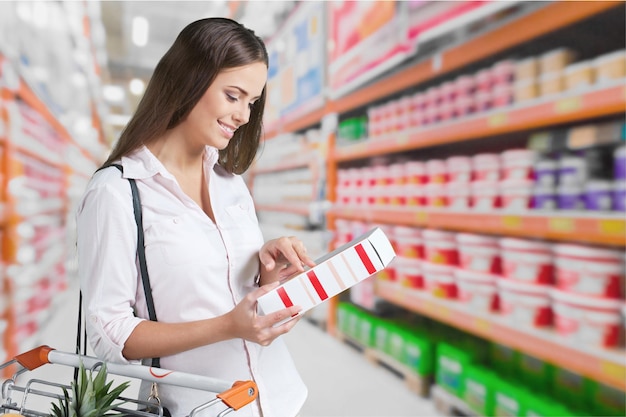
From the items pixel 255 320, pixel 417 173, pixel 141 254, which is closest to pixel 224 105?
pixel 141 254

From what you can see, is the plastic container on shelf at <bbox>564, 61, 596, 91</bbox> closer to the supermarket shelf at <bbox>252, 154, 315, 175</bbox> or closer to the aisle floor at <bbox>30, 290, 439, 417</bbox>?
the aisle floor at <bbox>30, 290, 439, 417</bbox>

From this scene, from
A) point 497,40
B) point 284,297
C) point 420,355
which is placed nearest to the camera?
point 284,297

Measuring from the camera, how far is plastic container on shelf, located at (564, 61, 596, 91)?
1.84m

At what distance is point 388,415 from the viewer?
8.71 feet

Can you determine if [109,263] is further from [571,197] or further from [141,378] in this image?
[571,197]

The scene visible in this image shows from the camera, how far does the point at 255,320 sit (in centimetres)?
86

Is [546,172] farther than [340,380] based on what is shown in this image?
No

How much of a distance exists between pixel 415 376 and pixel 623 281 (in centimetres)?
139

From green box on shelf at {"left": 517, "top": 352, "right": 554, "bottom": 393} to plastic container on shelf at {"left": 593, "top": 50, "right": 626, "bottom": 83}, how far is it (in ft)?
4.31

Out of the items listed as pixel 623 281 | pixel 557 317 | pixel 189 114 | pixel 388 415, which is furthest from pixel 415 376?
pixel 189 114

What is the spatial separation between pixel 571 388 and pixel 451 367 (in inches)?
23.0

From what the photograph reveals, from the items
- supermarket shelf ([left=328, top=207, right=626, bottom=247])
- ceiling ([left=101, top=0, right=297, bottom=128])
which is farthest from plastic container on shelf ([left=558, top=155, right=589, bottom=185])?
ceiling ([left=101, top=0, right=297, bottom=128])

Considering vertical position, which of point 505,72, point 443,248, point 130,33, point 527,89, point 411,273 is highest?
point 130,33

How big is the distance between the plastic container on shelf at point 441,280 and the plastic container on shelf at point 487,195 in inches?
16.4
